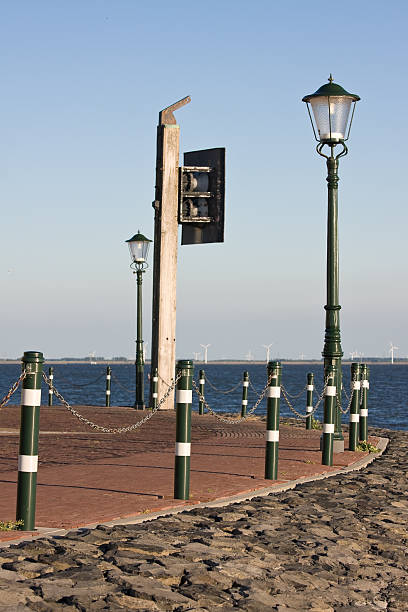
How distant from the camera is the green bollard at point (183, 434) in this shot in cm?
885

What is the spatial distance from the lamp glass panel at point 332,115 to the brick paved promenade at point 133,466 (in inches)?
185

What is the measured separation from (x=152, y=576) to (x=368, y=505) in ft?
13.4

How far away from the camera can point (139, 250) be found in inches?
1132

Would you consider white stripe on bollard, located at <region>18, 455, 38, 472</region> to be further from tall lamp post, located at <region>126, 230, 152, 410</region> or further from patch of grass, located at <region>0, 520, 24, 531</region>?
tall lamp post, located at <region>126, 230, 152, 410</region>

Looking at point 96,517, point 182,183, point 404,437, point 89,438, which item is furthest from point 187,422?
point 182,183

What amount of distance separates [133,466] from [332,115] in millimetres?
6277

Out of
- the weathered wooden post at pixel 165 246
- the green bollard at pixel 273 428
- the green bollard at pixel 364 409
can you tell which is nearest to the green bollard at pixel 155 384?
the weathered wooden post at pixel 165 246

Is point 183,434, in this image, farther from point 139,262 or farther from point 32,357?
point 139,262

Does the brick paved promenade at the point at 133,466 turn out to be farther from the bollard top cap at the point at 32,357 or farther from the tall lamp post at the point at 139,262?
the tall lamp post at the point at 139,262

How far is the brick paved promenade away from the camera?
8.31 meters

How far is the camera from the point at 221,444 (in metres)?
15.0

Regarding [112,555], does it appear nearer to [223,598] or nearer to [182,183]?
[223,598]

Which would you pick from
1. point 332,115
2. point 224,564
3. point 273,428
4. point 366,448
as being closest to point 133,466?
point 273,428

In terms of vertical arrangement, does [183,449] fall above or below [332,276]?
below
